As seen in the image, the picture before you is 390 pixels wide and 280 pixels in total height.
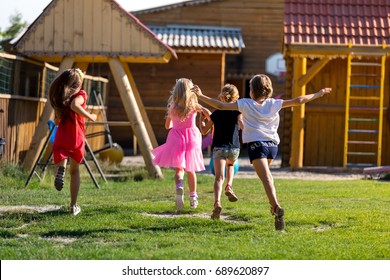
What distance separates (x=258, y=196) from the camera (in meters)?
12.8

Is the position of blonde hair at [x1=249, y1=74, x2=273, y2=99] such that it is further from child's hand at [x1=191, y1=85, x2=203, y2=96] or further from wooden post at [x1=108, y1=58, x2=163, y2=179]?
wooden post at [x1=108, y1=58, x2=163, y2=179]

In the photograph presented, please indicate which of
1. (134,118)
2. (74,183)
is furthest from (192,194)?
(134,118)

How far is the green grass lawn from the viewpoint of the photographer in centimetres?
726

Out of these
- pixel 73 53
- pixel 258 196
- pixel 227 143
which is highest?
pixel 73 53

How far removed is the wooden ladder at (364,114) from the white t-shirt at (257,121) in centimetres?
1010

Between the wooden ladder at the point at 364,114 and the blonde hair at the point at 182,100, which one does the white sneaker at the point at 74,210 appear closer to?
the blonde hair at the point at 182,100

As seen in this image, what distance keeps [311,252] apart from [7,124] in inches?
352

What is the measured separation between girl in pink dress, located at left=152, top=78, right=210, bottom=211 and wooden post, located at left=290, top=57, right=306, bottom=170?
26.2 feet

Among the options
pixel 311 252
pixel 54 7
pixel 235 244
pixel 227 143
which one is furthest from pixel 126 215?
pixel 54 7

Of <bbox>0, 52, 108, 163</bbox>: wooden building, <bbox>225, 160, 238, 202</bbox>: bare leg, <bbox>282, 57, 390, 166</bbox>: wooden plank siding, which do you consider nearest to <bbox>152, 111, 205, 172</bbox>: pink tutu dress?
<bbox>225, 160, 238, 202</bbox>: bare leg

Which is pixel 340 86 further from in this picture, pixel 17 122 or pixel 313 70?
pixel 17 122

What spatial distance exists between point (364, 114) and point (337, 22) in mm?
2145
